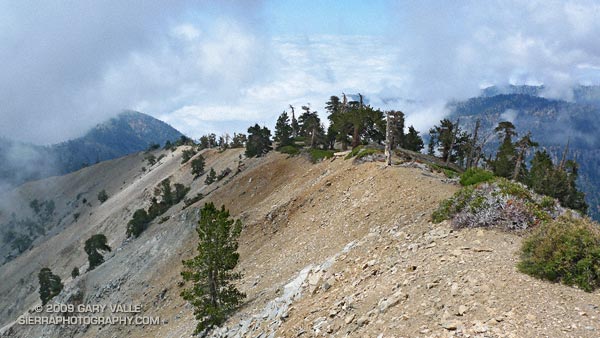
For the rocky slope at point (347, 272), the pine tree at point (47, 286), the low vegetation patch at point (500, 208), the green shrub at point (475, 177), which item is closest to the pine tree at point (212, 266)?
the rocky slope at point (347, 272)

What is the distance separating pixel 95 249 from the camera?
301ft

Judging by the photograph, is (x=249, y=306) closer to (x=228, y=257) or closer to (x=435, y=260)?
(x=228, y=257)

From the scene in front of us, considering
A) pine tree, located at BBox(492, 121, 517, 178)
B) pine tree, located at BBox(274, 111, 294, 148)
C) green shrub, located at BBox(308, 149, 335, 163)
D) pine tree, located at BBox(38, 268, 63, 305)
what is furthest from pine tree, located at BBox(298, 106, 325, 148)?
pine tree, located at BBox(38, 268, 63, 305)

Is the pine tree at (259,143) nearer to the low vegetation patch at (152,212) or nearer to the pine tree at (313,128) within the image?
the pine tree at (313,128)

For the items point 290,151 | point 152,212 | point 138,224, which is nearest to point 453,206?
point 290,151

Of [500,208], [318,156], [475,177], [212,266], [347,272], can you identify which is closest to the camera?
[500,208]

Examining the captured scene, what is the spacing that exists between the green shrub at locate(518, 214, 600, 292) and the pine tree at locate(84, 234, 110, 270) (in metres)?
89.9

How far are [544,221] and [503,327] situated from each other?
939 cm

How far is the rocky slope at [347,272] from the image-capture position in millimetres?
13484

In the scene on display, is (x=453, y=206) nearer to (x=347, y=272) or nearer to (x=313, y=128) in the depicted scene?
(x=347, y=272)

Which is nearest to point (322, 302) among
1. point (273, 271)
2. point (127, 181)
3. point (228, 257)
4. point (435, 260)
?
point (435, 260)

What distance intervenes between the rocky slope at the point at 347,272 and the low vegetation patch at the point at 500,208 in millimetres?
938

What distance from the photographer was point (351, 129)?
7344cm

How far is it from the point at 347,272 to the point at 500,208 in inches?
342
